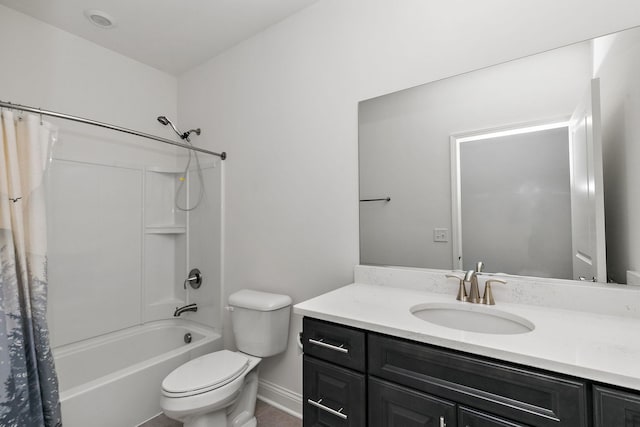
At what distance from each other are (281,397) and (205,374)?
648 millimetres

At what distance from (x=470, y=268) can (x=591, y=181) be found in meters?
0.55

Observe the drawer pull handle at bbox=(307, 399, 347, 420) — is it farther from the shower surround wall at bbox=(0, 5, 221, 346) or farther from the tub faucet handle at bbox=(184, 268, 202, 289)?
the tub faucet handle at bbox=(184, 268, 202, 289)

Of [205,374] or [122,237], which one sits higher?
[122,237]

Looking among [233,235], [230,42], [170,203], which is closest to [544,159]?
[233,235]

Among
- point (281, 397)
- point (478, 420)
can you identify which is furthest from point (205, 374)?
point (478, 420)

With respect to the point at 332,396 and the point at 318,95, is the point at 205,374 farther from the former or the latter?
the point at 318,95

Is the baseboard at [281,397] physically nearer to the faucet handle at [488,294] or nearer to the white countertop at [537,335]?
the white countertop at [537,335]

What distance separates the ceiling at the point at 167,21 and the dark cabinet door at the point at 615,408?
7.18 feet

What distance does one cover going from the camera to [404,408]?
0.93 metres

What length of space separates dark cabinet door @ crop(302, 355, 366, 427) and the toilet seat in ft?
1.84

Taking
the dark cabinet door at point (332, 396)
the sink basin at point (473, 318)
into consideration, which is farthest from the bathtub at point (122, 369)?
the sink basin at point (473, 318)

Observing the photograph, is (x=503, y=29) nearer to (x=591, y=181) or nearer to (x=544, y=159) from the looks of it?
(x=544, y=159)

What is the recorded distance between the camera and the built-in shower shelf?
2529mm

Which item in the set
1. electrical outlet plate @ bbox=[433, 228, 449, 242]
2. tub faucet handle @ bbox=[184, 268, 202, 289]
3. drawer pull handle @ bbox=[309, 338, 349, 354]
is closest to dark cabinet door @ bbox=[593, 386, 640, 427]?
drawer pull handle @ bbox=[309, 338, 349, 354]
